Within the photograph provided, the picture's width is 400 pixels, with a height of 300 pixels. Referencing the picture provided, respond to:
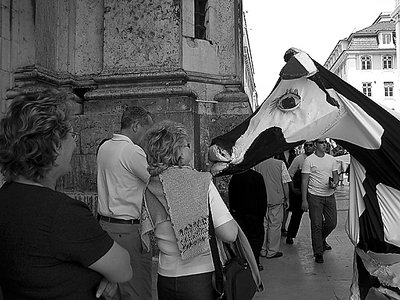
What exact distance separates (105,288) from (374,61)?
69.9 meters

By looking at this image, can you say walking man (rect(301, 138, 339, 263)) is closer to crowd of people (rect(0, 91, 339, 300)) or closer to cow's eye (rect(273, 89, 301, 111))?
crowd of people (rect(0, 91, 339, 300))

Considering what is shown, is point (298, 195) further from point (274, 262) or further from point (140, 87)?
point (140, 87)

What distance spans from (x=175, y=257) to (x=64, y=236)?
3.52ft

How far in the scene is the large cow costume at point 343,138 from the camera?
9.05 ft

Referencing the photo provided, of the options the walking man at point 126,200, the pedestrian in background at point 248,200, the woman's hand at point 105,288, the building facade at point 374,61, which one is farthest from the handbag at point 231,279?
the building facade at point 374,61

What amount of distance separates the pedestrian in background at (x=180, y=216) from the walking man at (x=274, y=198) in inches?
167

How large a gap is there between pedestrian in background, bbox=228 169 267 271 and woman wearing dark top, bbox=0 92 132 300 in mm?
3589

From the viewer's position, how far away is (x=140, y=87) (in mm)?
5715

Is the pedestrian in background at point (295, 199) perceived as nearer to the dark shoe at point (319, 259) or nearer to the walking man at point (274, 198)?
the walking man at point (274, 198)

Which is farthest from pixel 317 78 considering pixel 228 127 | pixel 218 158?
pixel 228 127

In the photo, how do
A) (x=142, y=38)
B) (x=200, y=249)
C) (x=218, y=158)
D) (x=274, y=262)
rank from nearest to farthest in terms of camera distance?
(x=200, y=249) < (x=218, y=158) < (x=142, y=38) < (x=274, y=262)

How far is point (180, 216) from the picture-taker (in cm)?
240

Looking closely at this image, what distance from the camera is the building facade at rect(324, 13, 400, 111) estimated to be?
6388 cm

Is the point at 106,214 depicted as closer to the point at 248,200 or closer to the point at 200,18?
the point at 248,200
